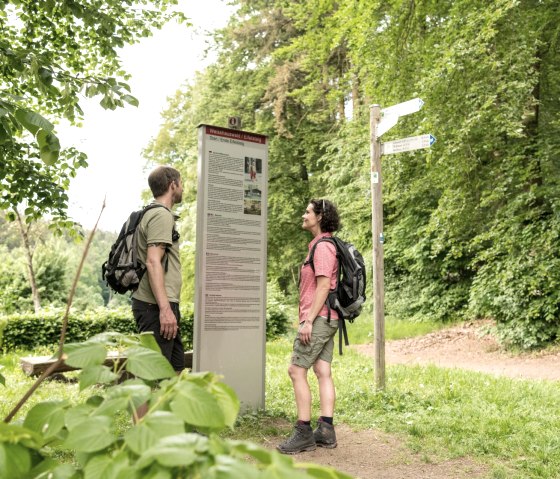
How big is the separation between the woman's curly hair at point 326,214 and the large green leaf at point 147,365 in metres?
4.09

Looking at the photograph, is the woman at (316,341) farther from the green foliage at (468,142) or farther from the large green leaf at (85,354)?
the green foliage at (468,142)

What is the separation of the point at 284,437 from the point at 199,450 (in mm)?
4826

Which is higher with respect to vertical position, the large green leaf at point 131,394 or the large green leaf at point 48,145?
the large green leaf at point 48,145

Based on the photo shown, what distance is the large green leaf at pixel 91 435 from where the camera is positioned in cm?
84

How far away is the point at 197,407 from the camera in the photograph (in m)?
0.87

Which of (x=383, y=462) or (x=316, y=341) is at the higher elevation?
(x=316, y=341)

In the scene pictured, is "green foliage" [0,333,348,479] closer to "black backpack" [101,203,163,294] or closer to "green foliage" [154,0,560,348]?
"black backpack" [101,203,163,294]

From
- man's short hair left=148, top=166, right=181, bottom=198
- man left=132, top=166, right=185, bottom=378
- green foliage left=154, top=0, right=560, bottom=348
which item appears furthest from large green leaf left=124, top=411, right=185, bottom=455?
green foliage left=154, top=0, right=560, bottom=348

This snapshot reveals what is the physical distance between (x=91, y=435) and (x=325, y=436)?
4432 millimetres

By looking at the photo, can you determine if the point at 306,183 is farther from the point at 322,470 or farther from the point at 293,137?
the point at 322,470

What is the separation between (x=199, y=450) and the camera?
74cm

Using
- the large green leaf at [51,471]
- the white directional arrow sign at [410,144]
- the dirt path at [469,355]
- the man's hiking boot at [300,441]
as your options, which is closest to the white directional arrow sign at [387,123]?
the white directional arrow sign at [410,144]

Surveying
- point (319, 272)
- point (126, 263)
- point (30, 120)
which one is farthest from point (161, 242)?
point (30, 120)

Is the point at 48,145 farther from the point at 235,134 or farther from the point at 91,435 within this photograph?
the point at 235,134
